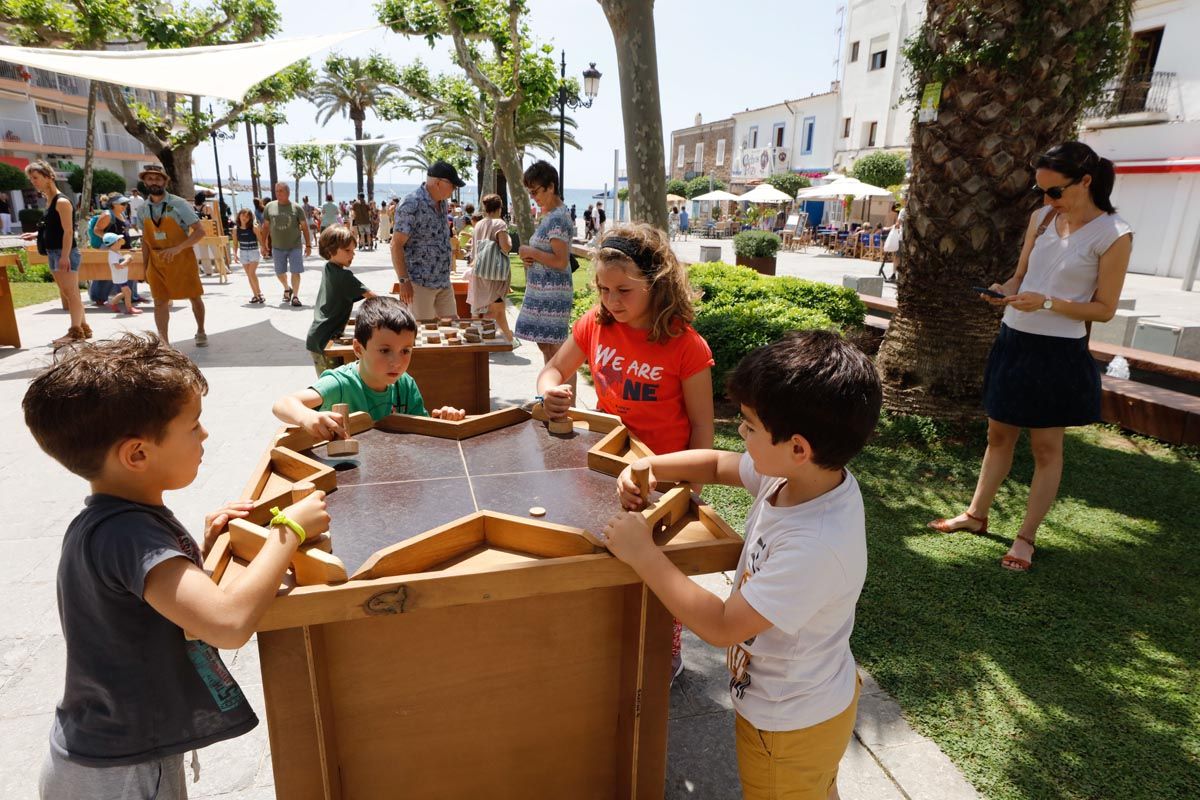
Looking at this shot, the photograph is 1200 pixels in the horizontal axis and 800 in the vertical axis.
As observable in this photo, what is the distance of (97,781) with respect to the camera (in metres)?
1.43

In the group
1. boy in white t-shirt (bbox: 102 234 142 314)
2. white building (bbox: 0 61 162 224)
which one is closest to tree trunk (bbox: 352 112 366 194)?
white building (bbox: 0 61 162 224)

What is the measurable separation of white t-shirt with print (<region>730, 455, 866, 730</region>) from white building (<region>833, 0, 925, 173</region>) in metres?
36.0

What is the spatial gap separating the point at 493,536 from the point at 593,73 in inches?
826

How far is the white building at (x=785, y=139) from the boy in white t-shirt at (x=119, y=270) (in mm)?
38009

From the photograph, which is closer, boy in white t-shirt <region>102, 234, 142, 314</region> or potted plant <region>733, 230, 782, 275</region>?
boy in white t-shirt <region>102, 234, 142, 314</region>

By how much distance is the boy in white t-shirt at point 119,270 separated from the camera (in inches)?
392

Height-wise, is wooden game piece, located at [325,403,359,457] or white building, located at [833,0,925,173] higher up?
white building, located at [833,0,925,173]

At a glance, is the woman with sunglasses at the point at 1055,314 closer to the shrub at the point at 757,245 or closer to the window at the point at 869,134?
the shrub at the point at 757,245

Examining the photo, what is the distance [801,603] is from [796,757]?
1.50 feet

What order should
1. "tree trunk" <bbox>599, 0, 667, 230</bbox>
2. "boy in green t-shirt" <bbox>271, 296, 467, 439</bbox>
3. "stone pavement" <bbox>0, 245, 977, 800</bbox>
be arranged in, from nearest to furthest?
"stone pavement" <bbox>0, 245, 977, 800</bbox> → "boy in green t-shirt" <bbox>271, 296, 467, 439</bbox> → "tree trunk" <bbox>599, 0, 667, 230</bbox>

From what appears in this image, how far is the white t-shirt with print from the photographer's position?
136cm

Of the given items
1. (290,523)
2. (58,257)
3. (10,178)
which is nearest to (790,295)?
(290,523)

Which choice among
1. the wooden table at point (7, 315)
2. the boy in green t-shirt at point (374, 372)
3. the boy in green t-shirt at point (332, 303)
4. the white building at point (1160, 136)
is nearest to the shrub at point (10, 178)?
the wooden table at point (7, 315)

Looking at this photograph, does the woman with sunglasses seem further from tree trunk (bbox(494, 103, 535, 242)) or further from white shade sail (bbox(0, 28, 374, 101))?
tree trunk (bbox(494, 103, 535, 242))
